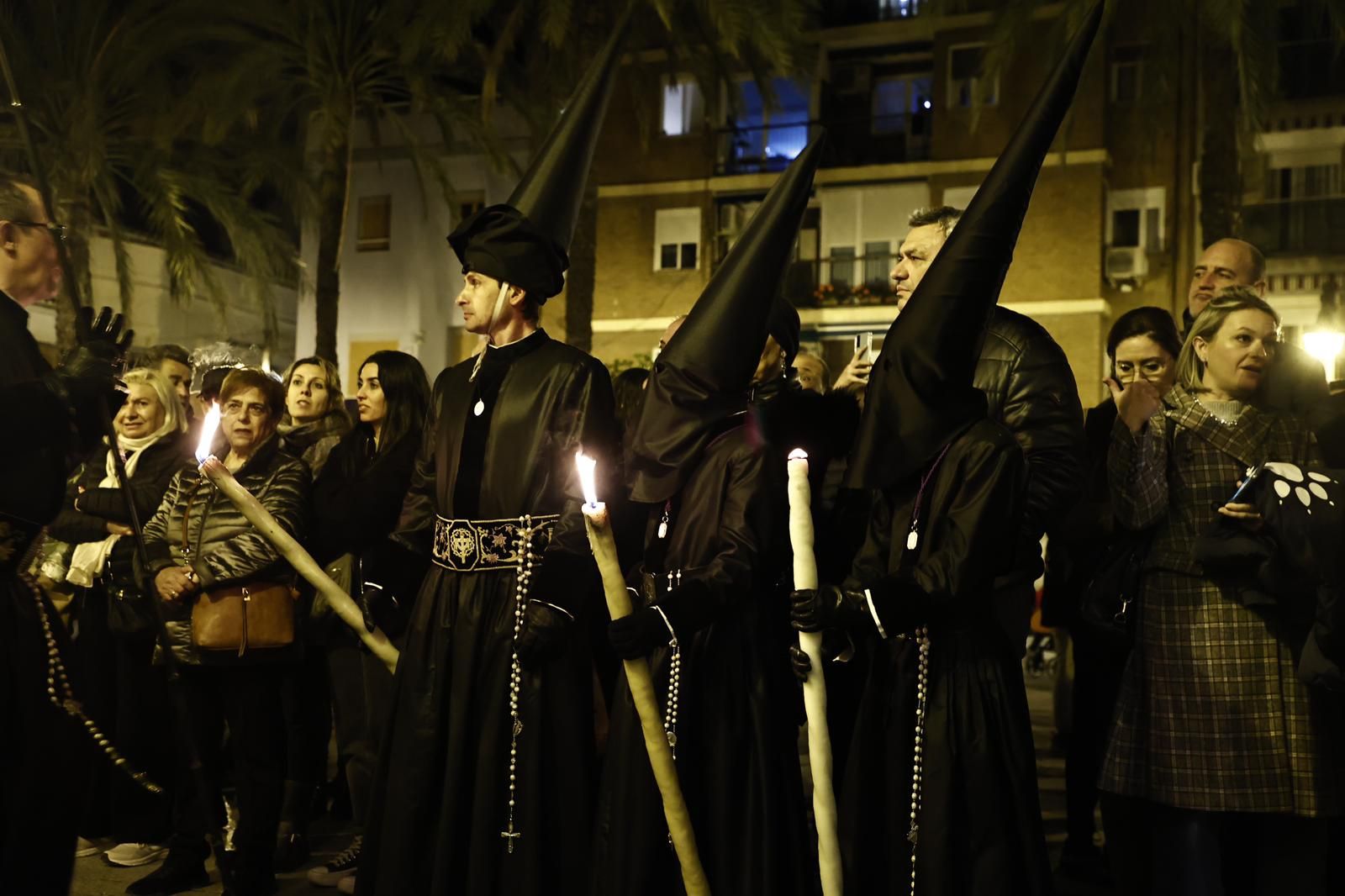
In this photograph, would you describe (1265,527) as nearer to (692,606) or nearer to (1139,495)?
(1139,495)

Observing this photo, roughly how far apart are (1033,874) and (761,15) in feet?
37.5

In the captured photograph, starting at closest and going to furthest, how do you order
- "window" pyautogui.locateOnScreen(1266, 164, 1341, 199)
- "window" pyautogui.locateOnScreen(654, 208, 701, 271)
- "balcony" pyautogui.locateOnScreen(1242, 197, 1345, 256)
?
"balcony" pyautogui.locateOnScreen(1242, 197, 1345, 256)
"window" pyautogui.locateOnScreen(1266, 164, 1341, 199)
"window" pyautogui.locateOnScreen(654, 208, 701, 271)

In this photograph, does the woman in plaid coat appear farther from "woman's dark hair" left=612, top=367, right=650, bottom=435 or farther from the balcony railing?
the balcony railing

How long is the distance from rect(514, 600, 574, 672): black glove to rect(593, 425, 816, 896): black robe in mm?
284

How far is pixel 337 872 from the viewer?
5969mm

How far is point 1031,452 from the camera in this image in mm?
4621

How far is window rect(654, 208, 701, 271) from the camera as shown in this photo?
3059cm

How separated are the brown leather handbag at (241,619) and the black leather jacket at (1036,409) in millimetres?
2987

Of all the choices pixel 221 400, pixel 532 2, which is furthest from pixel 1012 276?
pixel 221 400

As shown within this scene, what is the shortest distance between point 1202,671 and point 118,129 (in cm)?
1714

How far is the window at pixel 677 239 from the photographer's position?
30594 millimetres

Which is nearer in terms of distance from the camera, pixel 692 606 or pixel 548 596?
pixel 692 606

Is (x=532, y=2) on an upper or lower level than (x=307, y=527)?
upper

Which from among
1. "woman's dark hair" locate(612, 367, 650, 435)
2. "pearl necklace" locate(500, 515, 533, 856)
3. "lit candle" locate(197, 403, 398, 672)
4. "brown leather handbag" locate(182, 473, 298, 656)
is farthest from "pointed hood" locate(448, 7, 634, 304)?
"woman's dark hair" locate(612, 367, 650, 435)
